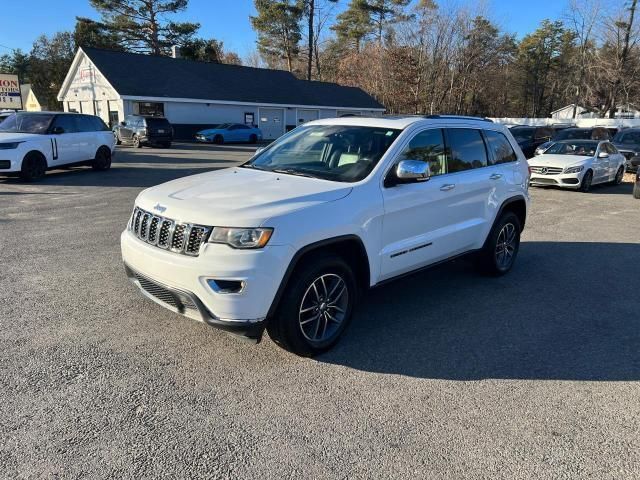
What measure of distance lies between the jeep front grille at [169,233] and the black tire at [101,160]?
12.7 m

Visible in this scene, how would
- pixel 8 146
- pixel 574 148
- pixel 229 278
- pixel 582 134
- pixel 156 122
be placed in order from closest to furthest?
1. pixel 229 278
2. pixel 8 146
3. pixel 574 148
4. pixel 582 134
5. pixel 156 122

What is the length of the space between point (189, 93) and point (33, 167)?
23978 millimetres

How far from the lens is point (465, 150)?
5371 mm

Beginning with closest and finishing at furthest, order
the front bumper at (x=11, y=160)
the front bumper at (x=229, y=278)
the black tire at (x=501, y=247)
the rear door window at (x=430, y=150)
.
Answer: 1. the front bumper at (x=229, y=278)
2. the rear door window at (x=430, y=150)
3. the black tire at (x=501, y=247)
4. the front bumper at (x=11, y=160)

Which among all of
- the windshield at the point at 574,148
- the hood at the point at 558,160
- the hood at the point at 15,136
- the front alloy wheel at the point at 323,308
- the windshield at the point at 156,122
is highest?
the windshield at the point at 156,122

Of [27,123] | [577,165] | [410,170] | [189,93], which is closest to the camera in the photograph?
[410,170]

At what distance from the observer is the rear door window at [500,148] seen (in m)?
5.84

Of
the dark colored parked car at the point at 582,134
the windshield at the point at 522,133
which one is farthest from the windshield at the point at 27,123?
the dark colored parked car at the point at 582,134

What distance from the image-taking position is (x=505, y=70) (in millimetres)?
54594

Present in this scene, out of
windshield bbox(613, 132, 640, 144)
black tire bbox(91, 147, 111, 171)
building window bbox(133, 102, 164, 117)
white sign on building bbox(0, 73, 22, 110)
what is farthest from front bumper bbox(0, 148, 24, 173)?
white sign on building bbox(0, 73, 22, 110)

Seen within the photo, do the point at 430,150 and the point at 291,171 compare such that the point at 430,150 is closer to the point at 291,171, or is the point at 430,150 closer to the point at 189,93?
the point at 291,171

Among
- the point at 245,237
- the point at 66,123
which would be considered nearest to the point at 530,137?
the point at 66,123

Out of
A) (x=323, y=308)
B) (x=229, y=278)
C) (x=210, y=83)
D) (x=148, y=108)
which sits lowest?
(x=323, y=308)

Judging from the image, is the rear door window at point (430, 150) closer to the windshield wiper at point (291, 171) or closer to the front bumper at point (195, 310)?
the windshield wiper at point (291, 171)
